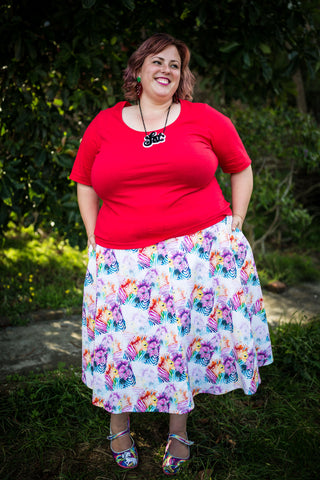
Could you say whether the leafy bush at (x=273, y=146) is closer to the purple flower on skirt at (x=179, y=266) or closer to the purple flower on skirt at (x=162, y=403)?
the purple flower on skirt at (x=179, y=266)

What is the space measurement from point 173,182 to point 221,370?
0.95 meters

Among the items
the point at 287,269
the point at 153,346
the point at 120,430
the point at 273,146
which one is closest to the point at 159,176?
the point at 153,346

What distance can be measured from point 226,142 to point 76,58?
4.27 ft

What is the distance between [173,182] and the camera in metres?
1.79

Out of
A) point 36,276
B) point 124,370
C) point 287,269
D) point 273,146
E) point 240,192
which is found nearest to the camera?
point 124,370

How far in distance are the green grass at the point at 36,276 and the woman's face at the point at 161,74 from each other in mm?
1972

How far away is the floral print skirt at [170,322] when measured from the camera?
6.03 ft

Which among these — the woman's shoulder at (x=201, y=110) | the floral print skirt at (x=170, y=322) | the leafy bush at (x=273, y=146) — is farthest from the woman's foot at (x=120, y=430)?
the leafy bush at (x=273, y=146)

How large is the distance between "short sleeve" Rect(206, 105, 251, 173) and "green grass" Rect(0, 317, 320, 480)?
54.9 inches

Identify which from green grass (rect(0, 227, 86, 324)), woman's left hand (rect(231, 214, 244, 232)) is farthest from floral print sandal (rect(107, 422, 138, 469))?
green grass (rect(0, 227, 86, 324))

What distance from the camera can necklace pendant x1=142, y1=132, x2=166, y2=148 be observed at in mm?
1769

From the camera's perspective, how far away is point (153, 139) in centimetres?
178

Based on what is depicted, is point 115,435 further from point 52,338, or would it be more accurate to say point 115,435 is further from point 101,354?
point 52,338

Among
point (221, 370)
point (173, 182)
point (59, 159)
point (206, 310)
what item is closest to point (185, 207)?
point (173, 182)
